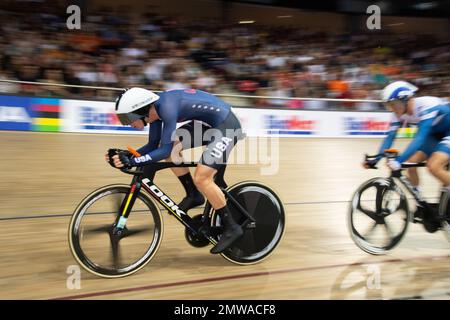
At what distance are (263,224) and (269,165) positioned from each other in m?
4.23

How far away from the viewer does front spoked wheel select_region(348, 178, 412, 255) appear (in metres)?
3.46

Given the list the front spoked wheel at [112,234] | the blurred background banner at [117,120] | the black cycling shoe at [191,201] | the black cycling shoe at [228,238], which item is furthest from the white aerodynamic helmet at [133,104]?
the blurred background banner at [117,120]

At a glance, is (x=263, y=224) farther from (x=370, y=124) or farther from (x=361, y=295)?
(x=370, y=124)

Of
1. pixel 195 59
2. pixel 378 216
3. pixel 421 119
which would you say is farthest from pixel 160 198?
pixel 195 59

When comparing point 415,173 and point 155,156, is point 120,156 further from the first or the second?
point 415,173

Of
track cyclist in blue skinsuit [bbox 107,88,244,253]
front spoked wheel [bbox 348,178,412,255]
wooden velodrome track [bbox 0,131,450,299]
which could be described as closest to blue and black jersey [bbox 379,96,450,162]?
front spoked wheel [bbox 348,178,412,255]

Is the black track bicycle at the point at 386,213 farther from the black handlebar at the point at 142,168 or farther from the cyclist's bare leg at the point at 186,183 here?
the black handlebar at the point at 142,168

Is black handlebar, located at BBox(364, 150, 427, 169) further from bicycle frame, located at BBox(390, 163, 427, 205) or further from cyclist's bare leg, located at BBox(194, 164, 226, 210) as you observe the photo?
cyclist's bare leg, located at BBox(194, 164, 226, 210)

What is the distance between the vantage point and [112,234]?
284cm

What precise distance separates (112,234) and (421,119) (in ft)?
7.20

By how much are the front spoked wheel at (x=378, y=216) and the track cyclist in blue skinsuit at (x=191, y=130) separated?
0.92 meters

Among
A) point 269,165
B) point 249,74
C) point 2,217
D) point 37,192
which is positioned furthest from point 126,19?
point 2,217

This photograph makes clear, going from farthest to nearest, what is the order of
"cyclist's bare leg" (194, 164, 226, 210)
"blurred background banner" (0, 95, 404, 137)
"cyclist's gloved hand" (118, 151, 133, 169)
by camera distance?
"blurred background banner" (0, 95, 404, 137), "cyclist's bare leg" (194, 164, 226, 210), "cyclist's gloved hand" (118, 151, 133, 169)

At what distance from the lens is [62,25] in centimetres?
1009
